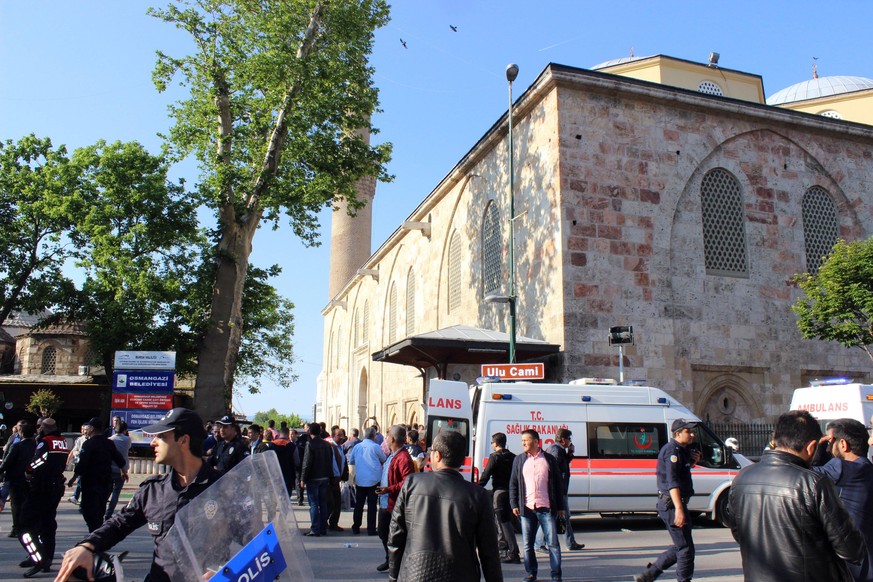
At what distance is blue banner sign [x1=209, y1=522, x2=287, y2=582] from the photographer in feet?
8.59

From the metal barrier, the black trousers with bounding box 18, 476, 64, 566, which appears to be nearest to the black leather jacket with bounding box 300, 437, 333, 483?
the black trousers with bounding box 18, 476, 64, 566

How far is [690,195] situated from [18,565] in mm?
17459

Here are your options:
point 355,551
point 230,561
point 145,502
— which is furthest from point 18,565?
point 230,561

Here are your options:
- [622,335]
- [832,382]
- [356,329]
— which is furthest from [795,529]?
[356,329]

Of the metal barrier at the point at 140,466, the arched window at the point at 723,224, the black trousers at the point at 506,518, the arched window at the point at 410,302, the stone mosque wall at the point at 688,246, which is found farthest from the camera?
the arched window at the point at 410,302

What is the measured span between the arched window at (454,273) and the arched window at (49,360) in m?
31.2

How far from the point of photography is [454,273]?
2722 centimetres

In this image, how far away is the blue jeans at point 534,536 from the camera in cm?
736

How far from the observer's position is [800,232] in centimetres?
2108

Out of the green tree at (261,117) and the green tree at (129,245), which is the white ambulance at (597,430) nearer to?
the green tree at (261,117)

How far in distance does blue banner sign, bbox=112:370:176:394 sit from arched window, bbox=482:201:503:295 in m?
10.1

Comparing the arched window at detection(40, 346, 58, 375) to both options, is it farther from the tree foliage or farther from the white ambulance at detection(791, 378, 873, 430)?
the white ambulance at detection(791, 378, 873, 430)

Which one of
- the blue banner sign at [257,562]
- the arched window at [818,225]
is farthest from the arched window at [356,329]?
the blue banner sign at [257,562]

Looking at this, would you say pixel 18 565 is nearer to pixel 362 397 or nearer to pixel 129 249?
pixel 129 249
